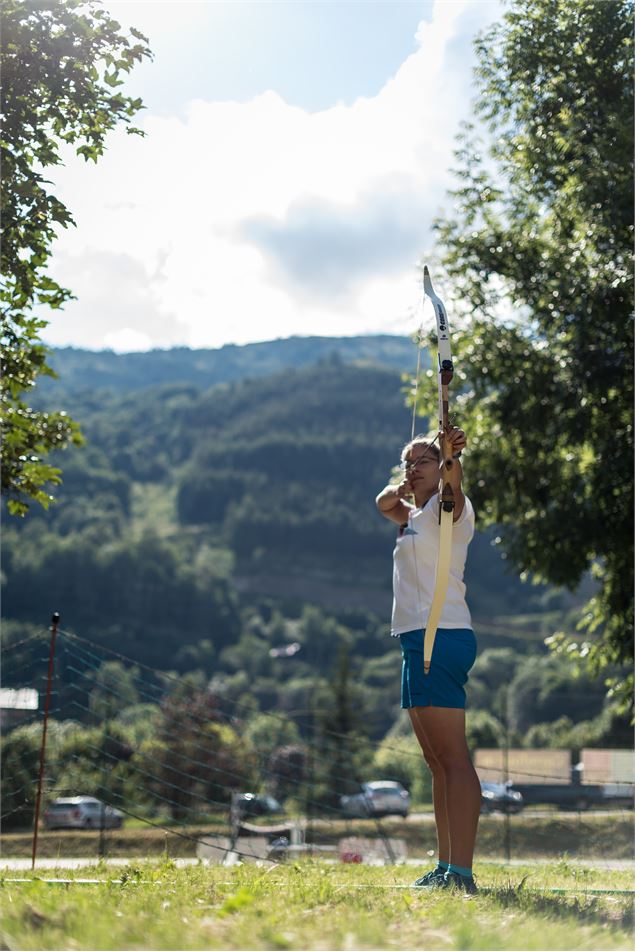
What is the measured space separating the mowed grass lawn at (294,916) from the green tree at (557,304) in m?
8.65

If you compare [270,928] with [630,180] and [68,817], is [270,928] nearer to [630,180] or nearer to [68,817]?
[630,180]

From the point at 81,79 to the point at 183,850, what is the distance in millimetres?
14465

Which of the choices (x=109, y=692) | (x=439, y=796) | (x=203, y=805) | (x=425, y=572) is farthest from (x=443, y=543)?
(x=203, y=805)

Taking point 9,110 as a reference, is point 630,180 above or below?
above

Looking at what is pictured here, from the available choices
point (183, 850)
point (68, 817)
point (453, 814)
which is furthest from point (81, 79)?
point (68, 817)

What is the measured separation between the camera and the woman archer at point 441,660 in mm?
→ 4711

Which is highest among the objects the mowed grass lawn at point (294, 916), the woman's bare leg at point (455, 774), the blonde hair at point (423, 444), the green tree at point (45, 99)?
the green tree at point (45, 99)

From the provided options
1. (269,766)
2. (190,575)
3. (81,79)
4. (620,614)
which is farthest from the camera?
(190,575)

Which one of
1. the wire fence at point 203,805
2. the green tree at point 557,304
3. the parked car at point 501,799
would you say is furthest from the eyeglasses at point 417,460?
the green tree at point 557,304

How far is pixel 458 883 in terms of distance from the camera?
4680mm

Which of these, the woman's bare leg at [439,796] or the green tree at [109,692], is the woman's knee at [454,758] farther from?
the green tree at [109,692]

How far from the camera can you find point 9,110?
22.8ft

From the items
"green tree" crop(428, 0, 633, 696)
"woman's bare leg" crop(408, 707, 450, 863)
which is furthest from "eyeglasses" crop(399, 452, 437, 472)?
"green tree" crop(428, 0, 633, 696)

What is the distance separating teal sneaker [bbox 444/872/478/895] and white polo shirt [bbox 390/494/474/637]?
1.09m
